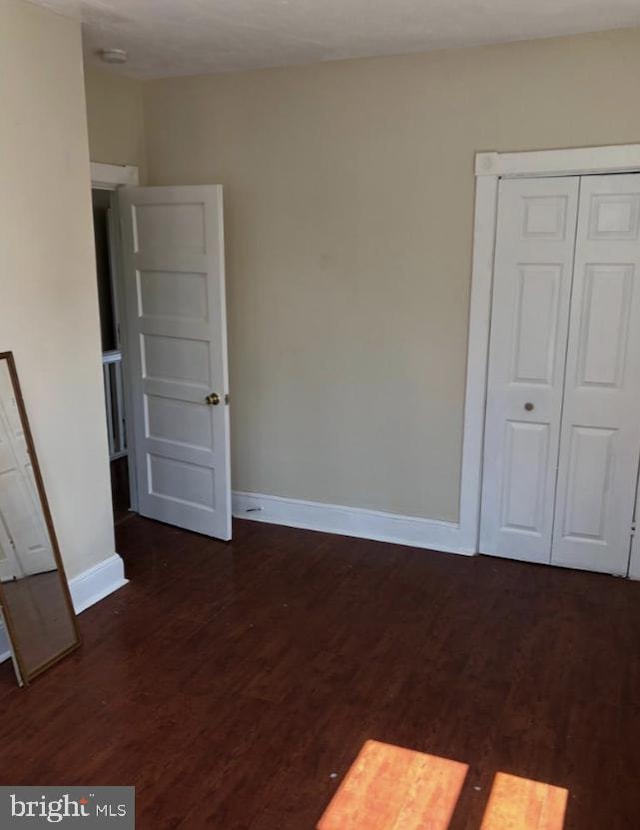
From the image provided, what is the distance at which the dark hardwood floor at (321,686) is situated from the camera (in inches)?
92.4

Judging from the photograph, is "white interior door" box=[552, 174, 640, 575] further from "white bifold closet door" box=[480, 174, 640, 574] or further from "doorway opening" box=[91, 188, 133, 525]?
"doorway opening" box=[91, 188, 133, 525]

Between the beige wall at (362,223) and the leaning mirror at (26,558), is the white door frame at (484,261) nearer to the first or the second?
the beige wall at (362,223)

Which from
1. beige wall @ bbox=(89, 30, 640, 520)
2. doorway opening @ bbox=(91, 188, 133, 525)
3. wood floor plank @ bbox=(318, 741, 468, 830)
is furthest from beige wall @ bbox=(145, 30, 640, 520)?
wood floor plank @ bbox=(318, 741, 468, 830)

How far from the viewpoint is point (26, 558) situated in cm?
296

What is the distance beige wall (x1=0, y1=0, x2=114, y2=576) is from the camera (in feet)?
9.38

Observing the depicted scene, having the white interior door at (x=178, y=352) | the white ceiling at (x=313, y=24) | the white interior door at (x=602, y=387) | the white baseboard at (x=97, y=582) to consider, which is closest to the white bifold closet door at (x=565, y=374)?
the white interior door at (x=602, y=387)

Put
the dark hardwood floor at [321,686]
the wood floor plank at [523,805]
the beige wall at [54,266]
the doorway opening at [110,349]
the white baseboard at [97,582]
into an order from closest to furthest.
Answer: the wood floor plank at [523,805] < the dark hardwood floor at [321,686] < the beige wall at [54,266] < the white baseboard at [97,582] < the doorway opening at [110,349]

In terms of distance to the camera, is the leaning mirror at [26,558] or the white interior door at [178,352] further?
the white interior door at [178,352]

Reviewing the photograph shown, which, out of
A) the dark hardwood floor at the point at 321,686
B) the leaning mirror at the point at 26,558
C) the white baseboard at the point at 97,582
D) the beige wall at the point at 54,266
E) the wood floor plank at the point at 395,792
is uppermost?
the beige wall at the point at 54,266

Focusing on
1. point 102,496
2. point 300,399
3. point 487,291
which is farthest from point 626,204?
point 102,496

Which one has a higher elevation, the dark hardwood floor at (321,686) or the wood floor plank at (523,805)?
the dark hardwood floor at (321,686)

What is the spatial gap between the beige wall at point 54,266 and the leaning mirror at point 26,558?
130 millimetres

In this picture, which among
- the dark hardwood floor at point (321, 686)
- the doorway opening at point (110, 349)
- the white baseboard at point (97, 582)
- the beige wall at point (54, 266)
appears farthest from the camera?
the doorway opening at point (110, 349)

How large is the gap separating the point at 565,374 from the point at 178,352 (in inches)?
83.3
